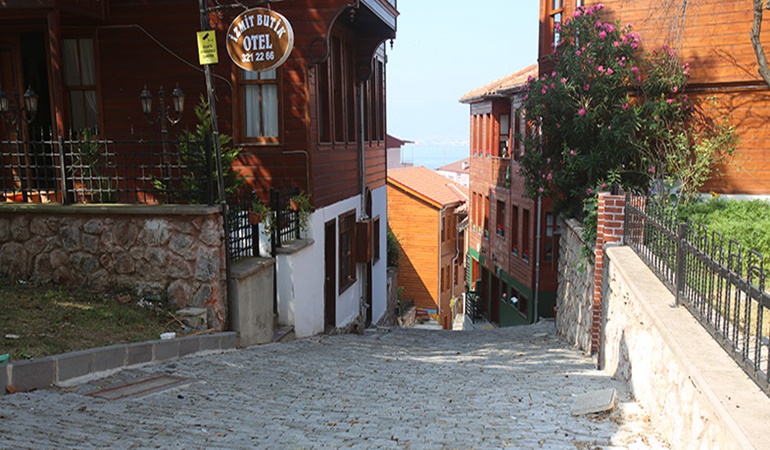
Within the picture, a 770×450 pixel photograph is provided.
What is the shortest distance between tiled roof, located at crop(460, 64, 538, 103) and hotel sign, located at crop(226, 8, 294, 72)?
1475cm

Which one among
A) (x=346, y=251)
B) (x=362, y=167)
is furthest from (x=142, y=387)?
(x=362, y=167)

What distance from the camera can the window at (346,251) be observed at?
13.9 metres

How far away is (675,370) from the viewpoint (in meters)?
4.96

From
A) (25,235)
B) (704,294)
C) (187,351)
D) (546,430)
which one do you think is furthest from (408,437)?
(25,235)

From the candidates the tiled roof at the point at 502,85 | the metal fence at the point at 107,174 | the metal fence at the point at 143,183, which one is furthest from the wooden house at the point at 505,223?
the metal fence at the point at 107,174

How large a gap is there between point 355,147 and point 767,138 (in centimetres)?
812

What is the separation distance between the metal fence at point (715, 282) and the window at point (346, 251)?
7153 mm

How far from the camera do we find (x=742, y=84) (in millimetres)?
12680

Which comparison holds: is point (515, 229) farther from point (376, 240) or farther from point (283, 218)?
point (283, 218)

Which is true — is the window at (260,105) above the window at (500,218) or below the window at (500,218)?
above

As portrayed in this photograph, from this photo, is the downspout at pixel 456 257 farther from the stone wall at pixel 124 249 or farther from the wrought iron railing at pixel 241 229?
the stone wall at pixel 124 249

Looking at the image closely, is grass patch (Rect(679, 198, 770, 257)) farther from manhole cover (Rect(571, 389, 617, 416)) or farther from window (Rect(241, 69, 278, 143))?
window (Rect(241, 69, 278, 143))

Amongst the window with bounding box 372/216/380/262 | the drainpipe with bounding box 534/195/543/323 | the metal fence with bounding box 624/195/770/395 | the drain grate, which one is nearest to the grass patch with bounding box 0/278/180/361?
the drain grate

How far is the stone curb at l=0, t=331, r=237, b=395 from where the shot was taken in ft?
18.8
